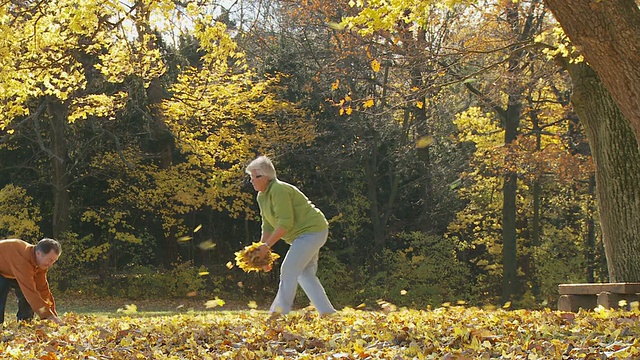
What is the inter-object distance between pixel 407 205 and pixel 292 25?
6.57m

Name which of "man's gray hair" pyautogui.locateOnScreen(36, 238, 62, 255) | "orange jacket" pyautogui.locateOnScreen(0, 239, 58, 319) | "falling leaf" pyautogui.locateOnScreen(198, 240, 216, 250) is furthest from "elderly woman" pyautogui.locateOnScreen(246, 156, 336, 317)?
"falling leaf" pyautogui.locateOnScreen(198, 240, 216, 250)

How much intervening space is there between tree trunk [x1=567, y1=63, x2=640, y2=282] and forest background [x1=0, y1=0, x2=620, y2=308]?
11757mm

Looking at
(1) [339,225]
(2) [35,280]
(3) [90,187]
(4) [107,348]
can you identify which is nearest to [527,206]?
(1) [339,225]

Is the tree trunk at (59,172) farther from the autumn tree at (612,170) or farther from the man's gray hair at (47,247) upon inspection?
the man's gray hair at (47,247)

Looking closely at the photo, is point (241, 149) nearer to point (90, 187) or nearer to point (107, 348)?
point (90, 187)

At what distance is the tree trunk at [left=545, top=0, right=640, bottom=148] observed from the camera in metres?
8.34

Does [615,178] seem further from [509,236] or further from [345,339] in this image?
[509,236]

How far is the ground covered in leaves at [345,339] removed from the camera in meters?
5.75

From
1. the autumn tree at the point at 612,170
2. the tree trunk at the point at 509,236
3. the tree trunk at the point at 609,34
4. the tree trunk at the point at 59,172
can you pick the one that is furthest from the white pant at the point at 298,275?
the tree trunk at the point at 59,172

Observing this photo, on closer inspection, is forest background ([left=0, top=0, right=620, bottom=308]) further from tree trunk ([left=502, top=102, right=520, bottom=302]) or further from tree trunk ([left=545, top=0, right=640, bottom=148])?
tree trunk ([left=545, top=0, right=640, bottom=148])

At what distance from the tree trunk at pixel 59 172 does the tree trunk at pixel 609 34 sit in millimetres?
19900

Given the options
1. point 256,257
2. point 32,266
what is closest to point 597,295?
point 256,257

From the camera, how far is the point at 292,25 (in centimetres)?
2748

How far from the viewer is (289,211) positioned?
9.18 metres
